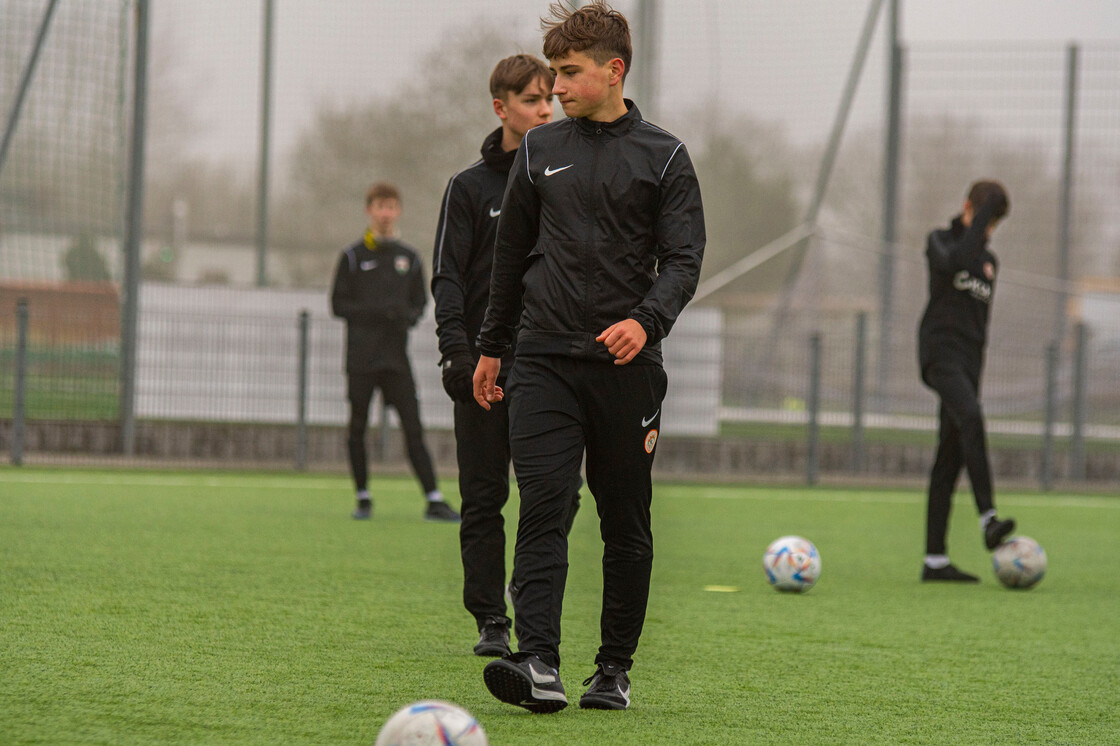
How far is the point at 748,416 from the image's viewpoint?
14141 millimetres

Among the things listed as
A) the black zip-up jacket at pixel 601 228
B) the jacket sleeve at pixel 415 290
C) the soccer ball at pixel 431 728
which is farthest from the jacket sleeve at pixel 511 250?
the jacket sleeve at pixel 415 290

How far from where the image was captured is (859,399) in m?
14.3

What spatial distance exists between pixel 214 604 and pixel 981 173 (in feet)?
43.9

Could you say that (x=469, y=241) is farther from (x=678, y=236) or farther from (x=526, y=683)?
(x=526, y=683)

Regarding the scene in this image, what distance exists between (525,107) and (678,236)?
3.97 feet

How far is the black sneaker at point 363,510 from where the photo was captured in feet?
A: 31.3

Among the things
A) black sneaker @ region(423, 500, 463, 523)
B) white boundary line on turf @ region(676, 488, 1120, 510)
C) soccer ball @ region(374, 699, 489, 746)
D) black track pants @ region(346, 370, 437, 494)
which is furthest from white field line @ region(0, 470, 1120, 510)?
soccer ball @ region(374, 699, 489, 746)

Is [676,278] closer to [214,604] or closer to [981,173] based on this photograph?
[214,604]

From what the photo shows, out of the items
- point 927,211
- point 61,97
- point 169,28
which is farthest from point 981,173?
point 61,97

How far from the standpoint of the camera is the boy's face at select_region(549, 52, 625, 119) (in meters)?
3.86

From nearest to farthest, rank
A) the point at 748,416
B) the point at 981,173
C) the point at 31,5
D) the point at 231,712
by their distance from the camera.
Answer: the point at 231,712, the point at 748,416, the point at 31,5, the point at 981,173

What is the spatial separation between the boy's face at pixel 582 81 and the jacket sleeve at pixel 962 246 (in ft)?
12.2

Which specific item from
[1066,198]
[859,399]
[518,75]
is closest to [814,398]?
[859,399]

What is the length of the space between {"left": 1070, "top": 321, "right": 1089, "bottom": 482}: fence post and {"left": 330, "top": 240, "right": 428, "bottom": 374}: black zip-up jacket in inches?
312
